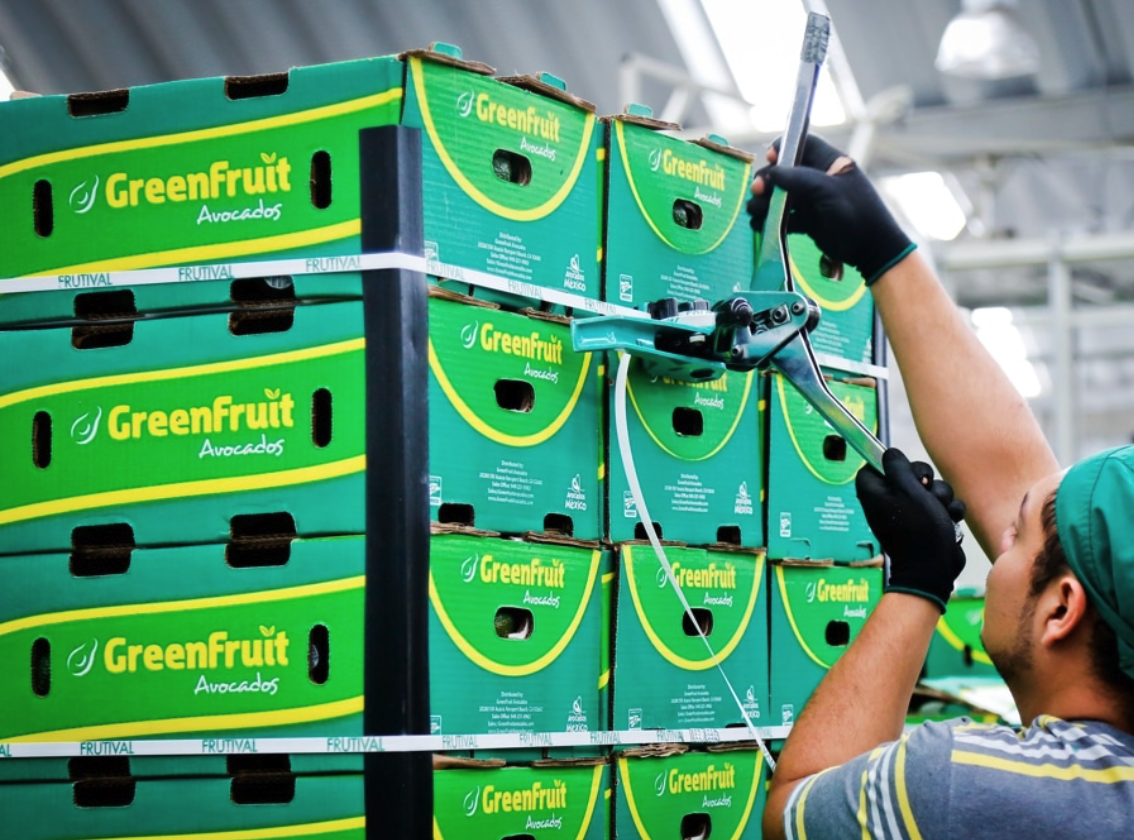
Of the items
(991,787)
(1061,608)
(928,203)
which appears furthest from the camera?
(928,203)

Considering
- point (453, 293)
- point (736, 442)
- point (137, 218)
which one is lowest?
point (736, 442)

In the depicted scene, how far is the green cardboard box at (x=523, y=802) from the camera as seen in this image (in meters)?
2.15

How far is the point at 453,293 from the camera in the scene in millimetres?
2236

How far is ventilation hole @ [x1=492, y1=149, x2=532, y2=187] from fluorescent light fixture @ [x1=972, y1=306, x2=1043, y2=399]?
1134 cm

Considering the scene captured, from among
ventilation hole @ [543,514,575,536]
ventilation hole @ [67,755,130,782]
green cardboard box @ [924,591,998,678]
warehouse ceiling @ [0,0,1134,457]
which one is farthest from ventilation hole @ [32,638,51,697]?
warehouse ceiling @ [0,0,1134,457]

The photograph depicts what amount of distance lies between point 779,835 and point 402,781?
558mm

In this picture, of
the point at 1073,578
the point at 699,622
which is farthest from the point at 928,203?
the point at 1073,578

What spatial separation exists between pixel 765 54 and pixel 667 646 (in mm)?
7061

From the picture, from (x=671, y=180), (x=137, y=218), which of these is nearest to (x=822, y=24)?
(x=671, y=180)

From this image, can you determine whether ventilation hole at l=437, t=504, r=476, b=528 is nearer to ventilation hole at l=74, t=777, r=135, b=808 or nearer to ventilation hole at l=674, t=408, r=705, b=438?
ventilation hole at l=674, t=408, r=705, b=438

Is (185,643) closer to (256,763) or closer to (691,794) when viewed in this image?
(256,763)

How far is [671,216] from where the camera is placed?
262 cm

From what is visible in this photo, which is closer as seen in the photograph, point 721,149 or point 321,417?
point 321,417

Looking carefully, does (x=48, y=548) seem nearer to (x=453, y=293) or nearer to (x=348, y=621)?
(x=348, y=621)
